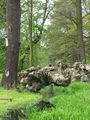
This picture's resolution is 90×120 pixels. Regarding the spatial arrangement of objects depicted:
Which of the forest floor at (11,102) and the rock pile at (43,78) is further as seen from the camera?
the rock pile at (43,78)

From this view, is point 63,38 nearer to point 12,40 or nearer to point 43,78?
point 12,40

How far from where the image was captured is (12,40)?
49.8 ft

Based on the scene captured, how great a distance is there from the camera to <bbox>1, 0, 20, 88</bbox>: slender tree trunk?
15.0 m

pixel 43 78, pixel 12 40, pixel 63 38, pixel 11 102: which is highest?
pixel 63 38

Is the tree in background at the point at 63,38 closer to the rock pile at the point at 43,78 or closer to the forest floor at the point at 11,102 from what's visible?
the rock pile at the point at 43,78

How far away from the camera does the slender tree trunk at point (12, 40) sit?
14977 mm

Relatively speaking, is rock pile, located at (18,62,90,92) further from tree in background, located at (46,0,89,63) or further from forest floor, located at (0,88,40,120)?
tree in background, located at (46,0,89,63)

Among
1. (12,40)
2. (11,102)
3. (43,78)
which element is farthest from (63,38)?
(11,102)

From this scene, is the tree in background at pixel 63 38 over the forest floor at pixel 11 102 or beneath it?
over

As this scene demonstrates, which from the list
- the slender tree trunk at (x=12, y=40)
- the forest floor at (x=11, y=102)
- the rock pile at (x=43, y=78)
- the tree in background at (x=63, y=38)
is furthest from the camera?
the tree in background at (x=63, y=38)

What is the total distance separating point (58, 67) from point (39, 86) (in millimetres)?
1597

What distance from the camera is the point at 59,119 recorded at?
7723 mm

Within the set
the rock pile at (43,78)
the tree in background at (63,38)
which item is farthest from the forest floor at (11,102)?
the tree in background at (63,38)

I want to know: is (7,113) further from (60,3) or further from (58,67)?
(60,3)
